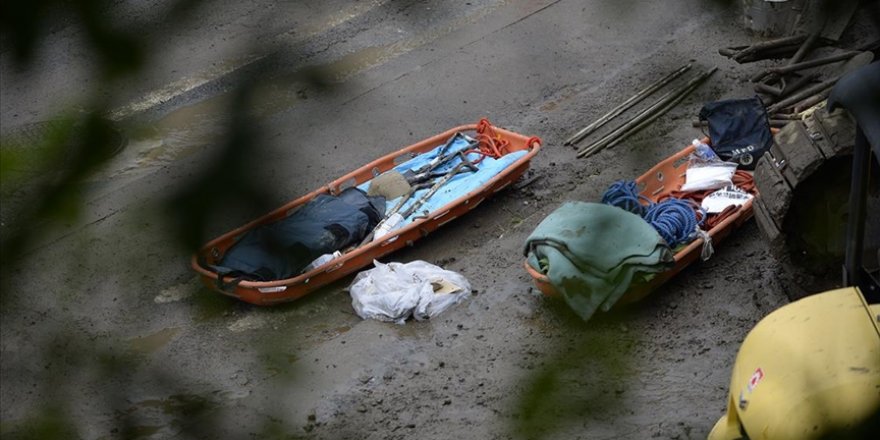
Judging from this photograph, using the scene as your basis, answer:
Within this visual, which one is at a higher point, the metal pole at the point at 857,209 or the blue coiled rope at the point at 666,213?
the metal pole at the point at 857,209

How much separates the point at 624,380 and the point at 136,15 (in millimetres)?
727

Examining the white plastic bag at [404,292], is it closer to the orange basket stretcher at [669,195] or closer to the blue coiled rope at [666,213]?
the orange basket stretcher at [669,195]

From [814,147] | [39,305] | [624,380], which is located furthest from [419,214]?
[624,380]

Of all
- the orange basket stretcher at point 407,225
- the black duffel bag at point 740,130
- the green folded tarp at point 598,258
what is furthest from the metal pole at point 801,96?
the green folded tarp at point 598,258

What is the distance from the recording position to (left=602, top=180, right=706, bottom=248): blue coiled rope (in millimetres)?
6074

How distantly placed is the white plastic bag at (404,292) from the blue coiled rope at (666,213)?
1.02 m

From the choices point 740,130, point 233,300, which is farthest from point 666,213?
point 233,300

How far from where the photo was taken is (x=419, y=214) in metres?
6.86

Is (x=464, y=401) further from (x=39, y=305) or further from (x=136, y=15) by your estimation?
(x=136, y=15)

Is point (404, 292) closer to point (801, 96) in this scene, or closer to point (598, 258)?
point (801, 96)

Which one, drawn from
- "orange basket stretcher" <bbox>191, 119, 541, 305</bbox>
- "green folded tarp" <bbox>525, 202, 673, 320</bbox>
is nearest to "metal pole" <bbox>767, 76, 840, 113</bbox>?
"orange basket stretcher" <bbox>191, 119, 541, 305</bbox>

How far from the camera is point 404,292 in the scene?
6340 mm

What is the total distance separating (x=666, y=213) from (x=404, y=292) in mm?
1510

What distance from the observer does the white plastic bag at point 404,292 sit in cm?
630
